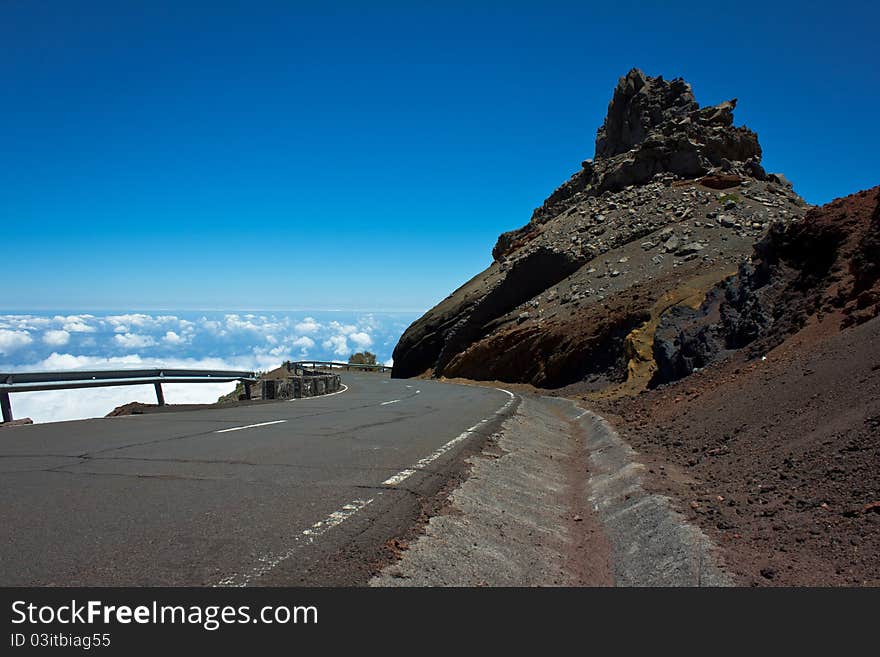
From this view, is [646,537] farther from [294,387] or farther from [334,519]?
[294,387]

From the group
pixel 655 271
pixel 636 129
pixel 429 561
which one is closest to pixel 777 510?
pixel 429 561

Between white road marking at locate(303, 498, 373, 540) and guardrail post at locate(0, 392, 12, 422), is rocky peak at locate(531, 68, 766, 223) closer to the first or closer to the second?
guardrail post at locate(0, 392, 12, 422)

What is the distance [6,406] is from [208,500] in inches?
372

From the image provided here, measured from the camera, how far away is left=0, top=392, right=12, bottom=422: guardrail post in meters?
12.8

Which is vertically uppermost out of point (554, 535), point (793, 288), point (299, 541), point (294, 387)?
point (793, 288)

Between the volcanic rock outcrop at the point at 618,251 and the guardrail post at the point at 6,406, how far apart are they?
20.4 meters

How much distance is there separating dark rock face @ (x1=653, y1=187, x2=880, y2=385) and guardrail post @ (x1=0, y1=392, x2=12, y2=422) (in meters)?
16.2

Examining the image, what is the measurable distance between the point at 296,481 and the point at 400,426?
19.7 ft

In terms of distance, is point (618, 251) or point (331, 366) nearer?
point (618, 251)

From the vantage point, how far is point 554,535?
6246 millimetres

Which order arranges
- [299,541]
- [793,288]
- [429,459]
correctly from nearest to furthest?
[299,541] → [429,459] → [793,288]

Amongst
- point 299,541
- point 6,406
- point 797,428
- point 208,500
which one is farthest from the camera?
point 6,406

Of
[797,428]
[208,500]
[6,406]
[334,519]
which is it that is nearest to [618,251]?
[797,428]
